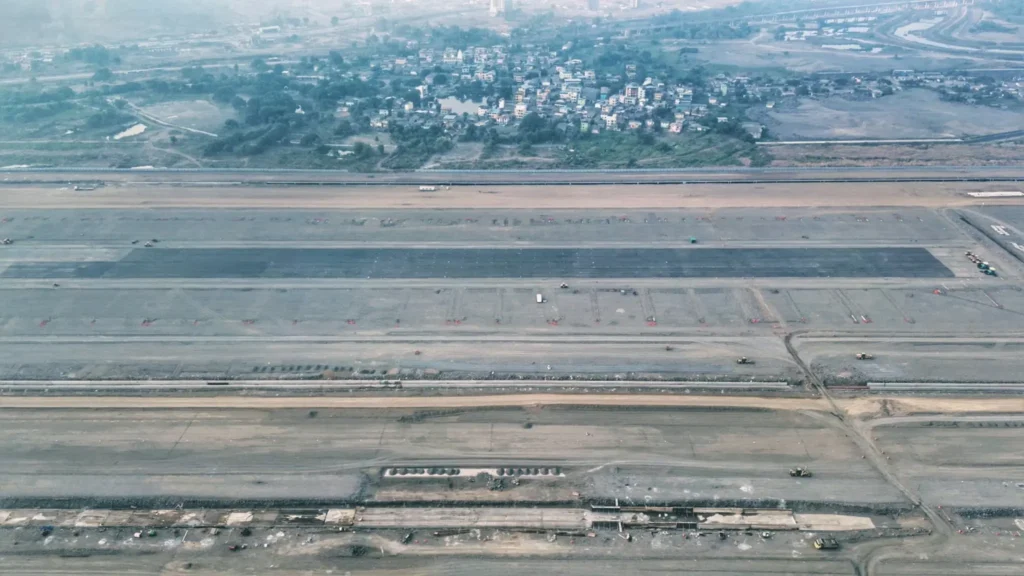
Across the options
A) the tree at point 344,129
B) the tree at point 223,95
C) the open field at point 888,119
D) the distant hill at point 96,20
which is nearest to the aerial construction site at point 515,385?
the open field at point 888,119

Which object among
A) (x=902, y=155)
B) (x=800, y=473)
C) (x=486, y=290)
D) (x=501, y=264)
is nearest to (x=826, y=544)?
(x=800, y=473)

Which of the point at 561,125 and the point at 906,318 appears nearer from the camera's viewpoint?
the point at 906,318

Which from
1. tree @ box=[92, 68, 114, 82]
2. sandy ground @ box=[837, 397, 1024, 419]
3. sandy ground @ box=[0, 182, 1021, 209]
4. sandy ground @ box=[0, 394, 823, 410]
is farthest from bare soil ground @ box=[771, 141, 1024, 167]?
tree @ box=[92, 68, 114, 82]

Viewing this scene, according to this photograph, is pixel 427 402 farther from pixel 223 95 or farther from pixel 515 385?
pixel 223 95

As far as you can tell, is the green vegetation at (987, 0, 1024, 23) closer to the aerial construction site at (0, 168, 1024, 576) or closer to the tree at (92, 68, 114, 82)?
the aerial construction site at (0, 168, 1024, 576)

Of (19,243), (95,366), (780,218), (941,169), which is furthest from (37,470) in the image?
(941,169)

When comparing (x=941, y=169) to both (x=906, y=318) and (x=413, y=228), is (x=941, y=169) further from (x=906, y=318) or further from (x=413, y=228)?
(x=413, y=228)
